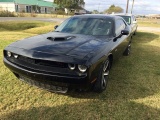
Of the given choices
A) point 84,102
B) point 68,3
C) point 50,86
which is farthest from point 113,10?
point 50,86

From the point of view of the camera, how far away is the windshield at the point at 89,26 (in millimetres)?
4074

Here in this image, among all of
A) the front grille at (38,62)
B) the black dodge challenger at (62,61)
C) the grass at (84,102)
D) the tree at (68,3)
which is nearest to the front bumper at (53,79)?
the black dodge challenger at (62,61)

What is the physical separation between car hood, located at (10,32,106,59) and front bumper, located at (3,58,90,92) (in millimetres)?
331

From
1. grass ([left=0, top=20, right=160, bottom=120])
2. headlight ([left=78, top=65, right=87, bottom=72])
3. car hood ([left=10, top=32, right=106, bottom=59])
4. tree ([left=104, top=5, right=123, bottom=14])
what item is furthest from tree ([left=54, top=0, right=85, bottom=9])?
headlight ([left=78, top=65, right=87, bottom=72])

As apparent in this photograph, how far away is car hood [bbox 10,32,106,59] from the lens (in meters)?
2.83

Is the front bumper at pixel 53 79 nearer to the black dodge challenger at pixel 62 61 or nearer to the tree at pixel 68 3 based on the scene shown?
the black dodge challenger at pixel 62 61

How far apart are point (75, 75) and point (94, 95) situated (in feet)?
2.86

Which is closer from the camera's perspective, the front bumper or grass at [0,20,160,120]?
the front bumper

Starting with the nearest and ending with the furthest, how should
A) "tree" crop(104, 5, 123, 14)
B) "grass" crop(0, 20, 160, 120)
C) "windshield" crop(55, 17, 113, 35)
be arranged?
"grass" crop(0, 20, 160, 120) → "windshield" crop(55, 17, 113, 35) → "tree" crop(104, 5, 123, 14)

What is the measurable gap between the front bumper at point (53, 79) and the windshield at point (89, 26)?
5.32ft

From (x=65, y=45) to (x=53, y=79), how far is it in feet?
2.27

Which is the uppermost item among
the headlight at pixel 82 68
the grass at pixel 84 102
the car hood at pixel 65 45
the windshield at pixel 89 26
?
the windshield at pixel 89 26

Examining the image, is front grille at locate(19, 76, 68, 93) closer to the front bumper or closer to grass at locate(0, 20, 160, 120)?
the front bumper

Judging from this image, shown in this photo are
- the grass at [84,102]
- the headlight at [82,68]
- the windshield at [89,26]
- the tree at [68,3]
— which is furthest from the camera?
the tree at [68,3]
